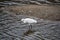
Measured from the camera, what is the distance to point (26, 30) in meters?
3.79

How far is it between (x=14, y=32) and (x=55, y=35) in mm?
947

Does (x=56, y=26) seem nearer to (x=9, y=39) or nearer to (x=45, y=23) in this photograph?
(x=45, y=23)

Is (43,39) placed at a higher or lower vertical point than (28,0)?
lower

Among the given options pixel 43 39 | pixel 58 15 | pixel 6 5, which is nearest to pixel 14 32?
pixel 43 39

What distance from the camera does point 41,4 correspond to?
583 centimetres

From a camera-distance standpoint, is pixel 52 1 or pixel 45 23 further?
pixel 52 1

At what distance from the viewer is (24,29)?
3861 mm

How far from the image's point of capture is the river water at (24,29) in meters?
3.49

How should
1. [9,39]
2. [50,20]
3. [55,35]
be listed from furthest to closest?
A: 1. [50,20]
2. [55,35]
3. [9,39]

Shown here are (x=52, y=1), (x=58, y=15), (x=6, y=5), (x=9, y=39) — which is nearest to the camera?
(x=9, y=39)

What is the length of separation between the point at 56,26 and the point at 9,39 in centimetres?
134

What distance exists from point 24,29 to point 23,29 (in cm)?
2

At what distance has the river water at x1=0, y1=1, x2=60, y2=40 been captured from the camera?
3.49m

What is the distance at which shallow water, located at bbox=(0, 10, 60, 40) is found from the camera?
3.48 meters
